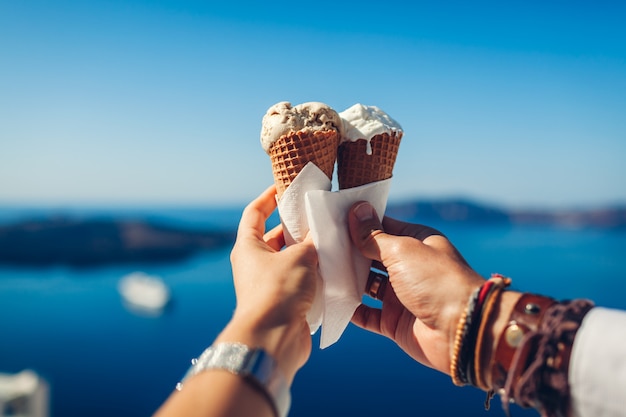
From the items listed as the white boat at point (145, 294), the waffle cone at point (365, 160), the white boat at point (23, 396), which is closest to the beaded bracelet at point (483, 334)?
the waffle cone at point (365, 160)

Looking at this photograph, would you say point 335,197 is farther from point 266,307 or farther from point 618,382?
point 618,382

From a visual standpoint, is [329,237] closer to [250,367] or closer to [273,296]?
[273,296]

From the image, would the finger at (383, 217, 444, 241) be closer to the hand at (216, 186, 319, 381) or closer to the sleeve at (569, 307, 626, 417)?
the hand at (216, 186, 319, 381)

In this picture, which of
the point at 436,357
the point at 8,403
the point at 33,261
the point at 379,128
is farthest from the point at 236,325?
the point at 33,261

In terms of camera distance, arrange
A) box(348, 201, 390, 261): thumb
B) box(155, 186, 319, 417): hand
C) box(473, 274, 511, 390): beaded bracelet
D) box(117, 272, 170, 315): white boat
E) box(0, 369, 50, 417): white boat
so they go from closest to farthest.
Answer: box(155, 186, 319, 417): hand
box(473, 274, 511, 390): beaded bracelet
box(348, 201, 390, 261): thumb
box(0, 369, 50, 417): white boat
box(117, 272, 170, 315): white boat

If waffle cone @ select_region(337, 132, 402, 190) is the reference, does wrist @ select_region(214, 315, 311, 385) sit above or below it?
below

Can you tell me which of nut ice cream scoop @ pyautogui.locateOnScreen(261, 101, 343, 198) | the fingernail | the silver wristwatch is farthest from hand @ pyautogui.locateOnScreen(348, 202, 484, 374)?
the silver wristwatch

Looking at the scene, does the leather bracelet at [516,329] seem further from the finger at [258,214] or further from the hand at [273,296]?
the finger at [258,214]

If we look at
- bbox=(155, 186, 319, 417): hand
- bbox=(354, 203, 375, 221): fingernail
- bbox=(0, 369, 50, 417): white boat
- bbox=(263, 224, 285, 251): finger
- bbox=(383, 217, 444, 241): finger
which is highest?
bbox=(354, 203, 375, 221): fingernail
